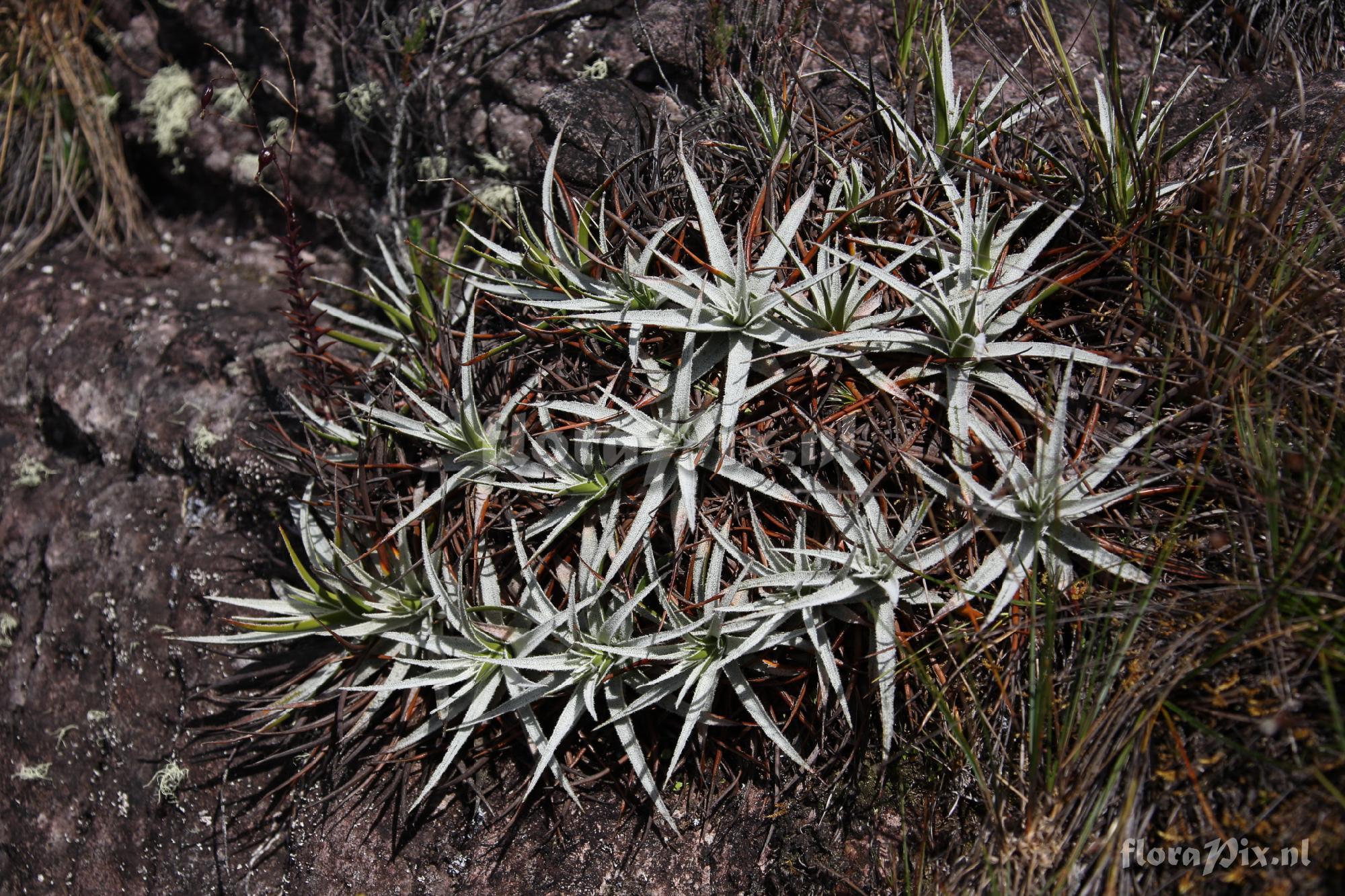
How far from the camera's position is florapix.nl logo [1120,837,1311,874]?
1515 millimetres

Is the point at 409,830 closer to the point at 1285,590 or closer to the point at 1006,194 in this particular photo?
the point at 1285,590

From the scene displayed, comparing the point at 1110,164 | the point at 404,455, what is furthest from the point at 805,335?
the point at 404,455

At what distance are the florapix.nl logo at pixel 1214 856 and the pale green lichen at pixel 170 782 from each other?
7.87 feet

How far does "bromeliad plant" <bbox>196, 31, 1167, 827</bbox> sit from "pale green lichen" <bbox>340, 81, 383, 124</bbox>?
3.80 feet

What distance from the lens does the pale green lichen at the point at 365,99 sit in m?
3.18

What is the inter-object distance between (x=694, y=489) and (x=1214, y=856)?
1217mm

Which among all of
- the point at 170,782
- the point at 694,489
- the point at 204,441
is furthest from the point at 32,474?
the point at 694,489

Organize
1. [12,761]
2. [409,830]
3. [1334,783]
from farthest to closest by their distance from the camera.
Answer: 1. [12,761]
2. [409,830]
3. [1334,783]

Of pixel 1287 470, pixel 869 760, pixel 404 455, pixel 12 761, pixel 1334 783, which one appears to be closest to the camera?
pixel 1334 783

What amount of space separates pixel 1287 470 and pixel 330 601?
7.51ft

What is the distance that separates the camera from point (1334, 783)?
1.52 metres

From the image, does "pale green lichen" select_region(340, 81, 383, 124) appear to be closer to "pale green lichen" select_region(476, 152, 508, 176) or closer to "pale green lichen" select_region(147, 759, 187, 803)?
"pale green lichen" select_region(476, 152, 508, 176)

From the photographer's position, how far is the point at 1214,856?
5.22ft

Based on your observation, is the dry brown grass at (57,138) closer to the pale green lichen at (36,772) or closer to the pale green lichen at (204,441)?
the pale green lichen at (204,441)
